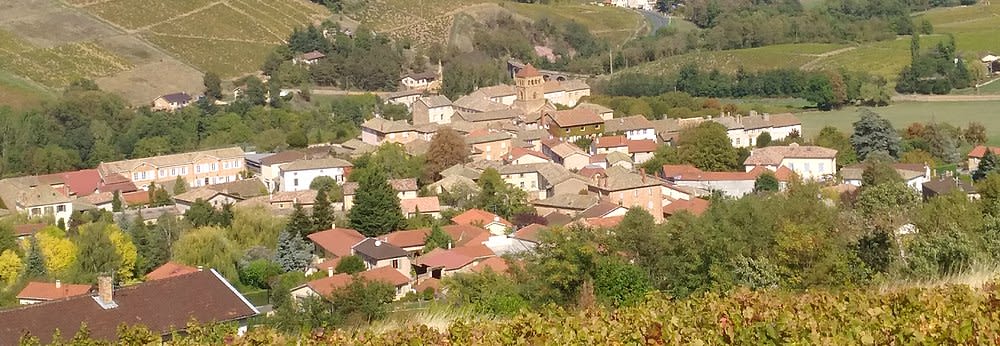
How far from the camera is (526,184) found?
32.0 meters

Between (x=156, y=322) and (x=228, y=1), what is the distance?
4963 cm

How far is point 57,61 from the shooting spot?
52.3 metres

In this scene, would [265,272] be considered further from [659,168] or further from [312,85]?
[312,85]

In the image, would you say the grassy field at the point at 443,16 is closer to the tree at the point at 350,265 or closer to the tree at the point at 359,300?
the tree at the point at 350,265

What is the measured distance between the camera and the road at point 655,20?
7218 cm

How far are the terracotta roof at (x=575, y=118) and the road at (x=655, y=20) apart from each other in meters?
30.1

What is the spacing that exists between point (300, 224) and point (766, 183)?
37.7ft

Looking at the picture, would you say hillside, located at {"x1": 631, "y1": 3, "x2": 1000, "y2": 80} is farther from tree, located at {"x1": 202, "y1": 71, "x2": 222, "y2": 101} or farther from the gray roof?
the gray roof

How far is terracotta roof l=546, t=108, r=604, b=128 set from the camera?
39438 mm

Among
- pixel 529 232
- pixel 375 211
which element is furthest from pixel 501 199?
pixel 529 232

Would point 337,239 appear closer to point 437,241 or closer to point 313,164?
point 437,241

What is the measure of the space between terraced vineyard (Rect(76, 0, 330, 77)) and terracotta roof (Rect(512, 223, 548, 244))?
100 ft

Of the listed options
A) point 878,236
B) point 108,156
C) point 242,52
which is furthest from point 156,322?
point 242,52

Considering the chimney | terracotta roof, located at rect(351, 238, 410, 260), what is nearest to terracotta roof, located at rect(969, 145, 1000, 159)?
terracotta roof, located at rect(351, 238, 410, 260)
